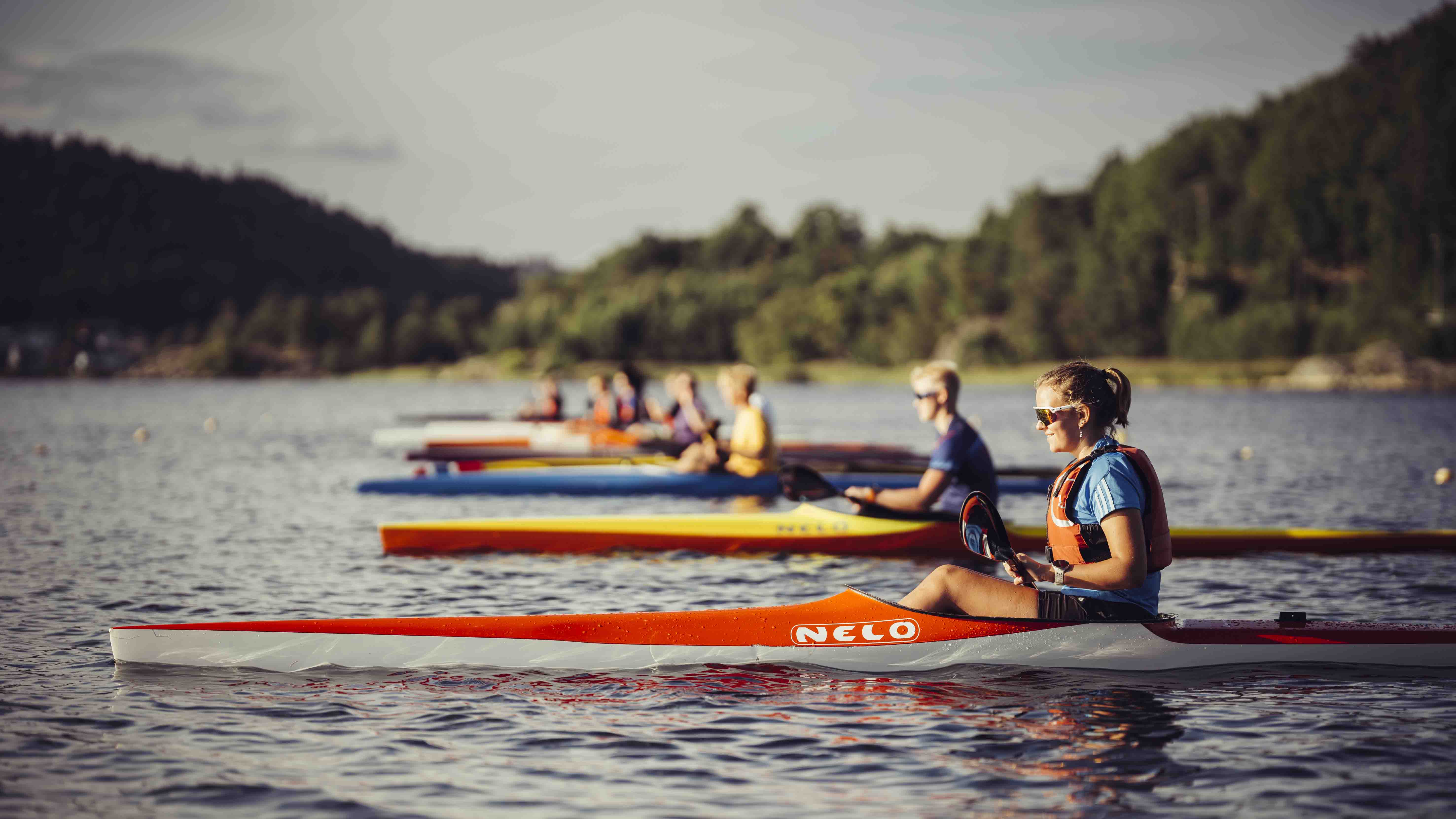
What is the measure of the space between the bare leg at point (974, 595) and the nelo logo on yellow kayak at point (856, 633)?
0.47 ft

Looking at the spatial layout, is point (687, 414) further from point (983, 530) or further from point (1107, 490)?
point (1107, 490)

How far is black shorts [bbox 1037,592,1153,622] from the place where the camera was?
21.9ft

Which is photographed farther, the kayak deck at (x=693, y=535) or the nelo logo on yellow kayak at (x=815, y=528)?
the nelo logo on yellow kayak at (x=815, y=528)

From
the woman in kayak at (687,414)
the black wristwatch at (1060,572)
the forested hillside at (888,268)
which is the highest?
the forested hillside at (888,268)

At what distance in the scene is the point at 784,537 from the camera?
1180cm

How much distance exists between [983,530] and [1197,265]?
93467 millimetres

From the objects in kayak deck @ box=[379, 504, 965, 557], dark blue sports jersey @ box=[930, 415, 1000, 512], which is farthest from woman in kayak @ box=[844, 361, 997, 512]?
kayak deck @ box=[379, 504, 965, 557]

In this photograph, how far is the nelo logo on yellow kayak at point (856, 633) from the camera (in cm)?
696

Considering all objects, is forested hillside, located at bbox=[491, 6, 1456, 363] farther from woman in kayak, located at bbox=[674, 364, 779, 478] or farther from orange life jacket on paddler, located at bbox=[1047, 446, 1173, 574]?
orange life jacket on paddler, located at bbox=[1047, 446, 1173, 574]

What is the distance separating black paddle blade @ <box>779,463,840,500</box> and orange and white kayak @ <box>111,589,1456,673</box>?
3396 mm

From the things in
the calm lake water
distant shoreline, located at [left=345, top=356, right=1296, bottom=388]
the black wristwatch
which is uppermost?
distant shoreline, located at [left=345, top=356, right=1296, bottom=388]

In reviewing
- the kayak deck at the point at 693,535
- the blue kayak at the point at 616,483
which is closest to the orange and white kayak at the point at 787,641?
the kayak deck at the point at 693,535

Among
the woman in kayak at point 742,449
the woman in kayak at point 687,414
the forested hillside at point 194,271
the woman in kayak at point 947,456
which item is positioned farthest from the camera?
the forested hillside at point 194,271

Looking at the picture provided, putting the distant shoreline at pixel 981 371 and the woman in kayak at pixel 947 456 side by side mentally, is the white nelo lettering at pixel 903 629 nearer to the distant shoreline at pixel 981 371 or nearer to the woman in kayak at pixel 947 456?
the woman in kayak at pixel 947 456
